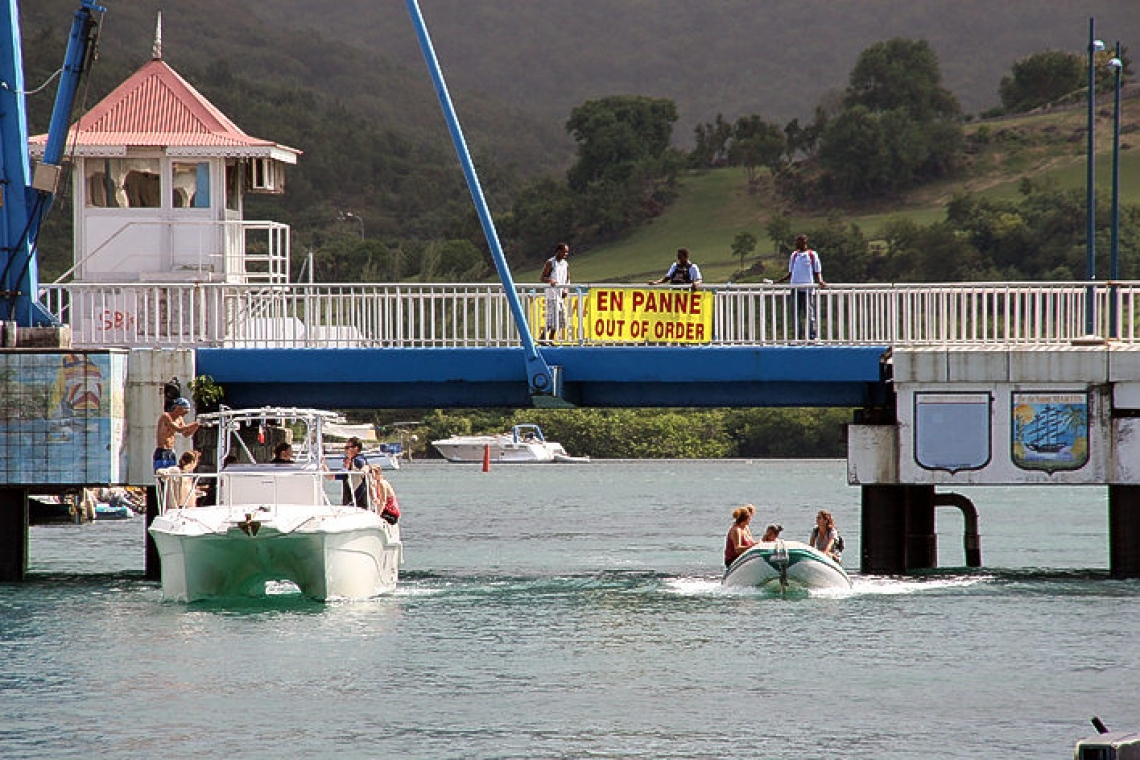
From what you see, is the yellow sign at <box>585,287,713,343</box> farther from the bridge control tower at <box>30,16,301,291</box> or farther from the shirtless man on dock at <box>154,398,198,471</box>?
the shirtless man on dock at <box>154,398,198,471</box>

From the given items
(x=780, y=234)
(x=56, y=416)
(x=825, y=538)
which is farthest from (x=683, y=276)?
(x=780, y=234)

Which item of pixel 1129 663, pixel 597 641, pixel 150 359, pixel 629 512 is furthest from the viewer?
pixel 629 512

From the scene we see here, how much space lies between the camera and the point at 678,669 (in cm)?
2852

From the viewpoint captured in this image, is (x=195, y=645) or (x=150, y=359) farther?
(x=150, y=359)

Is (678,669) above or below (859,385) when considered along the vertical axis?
below

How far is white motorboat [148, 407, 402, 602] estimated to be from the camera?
32.4 metres

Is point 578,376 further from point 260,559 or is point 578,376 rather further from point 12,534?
point 12,534

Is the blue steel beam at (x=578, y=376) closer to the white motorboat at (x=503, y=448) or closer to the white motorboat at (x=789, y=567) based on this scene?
the white motorboat at (x=789, y=567)

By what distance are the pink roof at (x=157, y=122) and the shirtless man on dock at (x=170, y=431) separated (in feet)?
23.7

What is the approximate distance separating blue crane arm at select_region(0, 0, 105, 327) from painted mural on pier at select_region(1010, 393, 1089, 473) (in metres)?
16.9

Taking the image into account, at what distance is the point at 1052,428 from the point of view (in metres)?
35.8

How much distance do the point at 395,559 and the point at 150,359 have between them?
5.49m

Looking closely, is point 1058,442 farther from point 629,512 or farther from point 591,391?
point 629,512

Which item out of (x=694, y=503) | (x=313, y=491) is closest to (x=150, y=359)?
(x=313, y=491)
